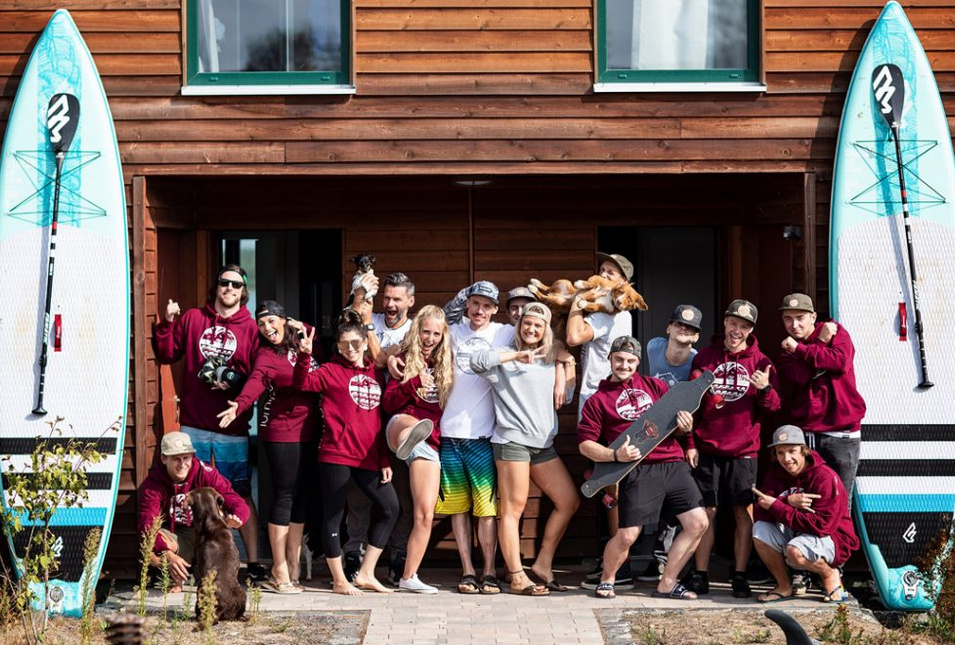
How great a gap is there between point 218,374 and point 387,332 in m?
0.98

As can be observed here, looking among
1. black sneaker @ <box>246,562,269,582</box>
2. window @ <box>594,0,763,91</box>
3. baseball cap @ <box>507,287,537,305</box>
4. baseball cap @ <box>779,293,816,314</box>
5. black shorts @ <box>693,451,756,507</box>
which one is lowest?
black sneaker @ <box>246,562,269,582</box>

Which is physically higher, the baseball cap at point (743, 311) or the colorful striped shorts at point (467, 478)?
the baseball cap at point (743, 311)

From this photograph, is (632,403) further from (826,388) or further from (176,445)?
(176,445)

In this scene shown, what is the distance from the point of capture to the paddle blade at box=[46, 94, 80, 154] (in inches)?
310

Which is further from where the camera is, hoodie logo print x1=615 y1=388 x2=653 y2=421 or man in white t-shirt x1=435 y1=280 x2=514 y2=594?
man in white t-shirt x1=435 y1=280 x2=514 y2=594

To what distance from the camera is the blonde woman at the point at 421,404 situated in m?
7.59

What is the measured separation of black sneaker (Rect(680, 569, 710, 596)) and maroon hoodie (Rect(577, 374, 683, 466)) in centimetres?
67

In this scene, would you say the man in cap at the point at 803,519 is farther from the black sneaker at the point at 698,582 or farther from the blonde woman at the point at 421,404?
the blonde woman at the point at 421,404

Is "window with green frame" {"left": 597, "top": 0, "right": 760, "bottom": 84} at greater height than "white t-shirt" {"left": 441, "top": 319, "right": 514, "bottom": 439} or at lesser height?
greater

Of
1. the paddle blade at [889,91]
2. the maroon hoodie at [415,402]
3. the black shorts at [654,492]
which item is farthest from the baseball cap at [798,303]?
the maroon hoodie at [415,402]

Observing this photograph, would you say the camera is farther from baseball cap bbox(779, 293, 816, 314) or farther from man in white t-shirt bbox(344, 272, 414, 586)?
baseball cap bbox(779, 293, 816, 314)

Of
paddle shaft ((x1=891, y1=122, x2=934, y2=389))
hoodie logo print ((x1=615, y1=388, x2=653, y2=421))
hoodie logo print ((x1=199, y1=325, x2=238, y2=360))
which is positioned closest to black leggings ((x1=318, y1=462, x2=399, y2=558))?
hoodie logo print ((x1=199, y1=325, x2=238, y2=360))

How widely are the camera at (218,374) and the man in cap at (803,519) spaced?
2963 millimetres

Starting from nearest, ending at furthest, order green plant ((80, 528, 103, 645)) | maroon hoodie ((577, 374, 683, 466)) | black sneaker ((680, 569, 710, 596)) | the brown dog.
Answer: green plant ((80, 528, 103, 645)) < the brown dog < maroon hoodie ((577, 374, 683, 466)) < black sneaker ((680, 569, 710, 596))
